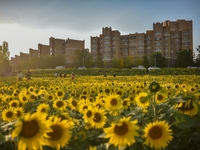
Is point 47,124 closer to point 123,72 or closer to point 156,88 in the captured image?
point 156,88

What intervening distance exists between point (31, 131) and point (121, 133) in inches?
21.0

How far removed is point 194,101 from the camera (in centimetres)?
205

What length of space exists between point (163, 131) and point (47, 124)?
74 cm

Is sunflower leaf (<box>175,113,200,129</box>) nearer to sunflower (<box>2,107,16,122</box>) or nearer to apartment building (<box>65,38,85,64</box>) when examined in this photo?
sunflower (<box>2,107,16,122</box>)

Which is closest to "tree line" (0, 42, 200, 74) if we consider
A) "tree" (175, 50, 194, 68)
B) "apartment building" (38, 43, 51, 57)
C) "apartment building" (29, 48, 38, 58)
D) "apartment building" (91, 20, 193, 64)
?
"tree" (175, 50, 194, 68)

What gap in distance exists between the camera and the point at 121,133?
1.45 meters

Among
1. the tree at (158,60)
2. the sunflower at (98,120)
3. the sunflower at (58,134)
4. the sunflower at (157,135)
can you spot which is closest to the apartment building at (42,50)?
the tree at (158,60)

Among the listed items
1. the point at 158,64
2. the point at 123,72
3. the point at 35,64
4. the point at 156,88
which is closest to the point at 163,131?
the point at 156,88

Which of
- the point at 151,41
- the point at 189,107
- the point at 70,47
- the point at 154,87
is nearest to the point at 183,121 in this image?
the point at 189,107

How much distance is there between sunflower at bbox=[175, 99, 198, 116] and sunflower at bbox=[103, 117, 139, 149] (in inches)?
31.4

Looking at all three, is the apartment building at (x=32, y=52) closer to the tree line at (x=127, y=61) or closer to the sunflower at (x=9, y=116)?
the tree line at (x=127, y=61)

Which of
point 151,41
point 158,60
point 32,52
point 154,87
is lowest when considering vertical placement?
point 154,87

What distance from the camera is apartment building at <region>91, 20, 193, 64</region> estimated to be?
76.9 m

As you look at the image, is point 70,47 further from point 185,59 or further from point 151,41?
point 185,59
